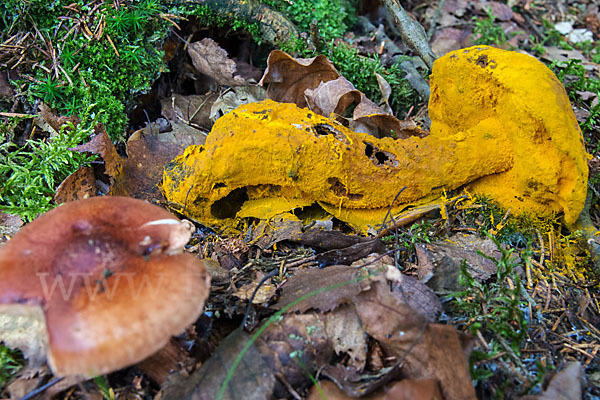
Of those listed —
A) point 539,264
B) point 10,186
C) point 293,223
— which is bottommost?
point 539,264

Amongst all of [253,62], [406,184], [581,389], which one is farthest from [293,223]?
[253,62]

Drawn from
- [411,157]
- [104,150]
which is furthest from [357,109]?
[104,150]

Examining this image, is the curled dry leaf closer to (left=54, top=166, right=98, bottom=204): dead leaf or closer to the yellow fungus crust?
the yellow fungus crust

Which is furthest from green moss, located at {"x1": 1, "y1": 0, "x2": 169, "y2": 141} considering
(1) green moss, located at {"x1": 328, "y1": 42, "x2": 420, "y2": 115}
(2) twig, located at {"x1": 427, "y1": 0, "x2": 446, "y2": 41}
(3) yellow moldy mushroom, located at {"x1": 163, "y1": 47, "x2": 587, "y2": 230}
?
(2) twig, located at {"x1": 427, "y1": 0, "x2": 446, "y2": 41}

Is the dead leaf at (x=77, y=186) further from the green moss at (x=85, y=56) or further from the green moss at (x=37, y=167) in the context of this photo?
the green moss at (x=85, y=56)

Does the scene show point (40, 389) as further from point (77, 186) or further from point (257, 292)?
point (77, 186)

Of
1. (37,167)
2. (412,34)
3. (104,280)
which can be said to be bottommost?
(37,167)

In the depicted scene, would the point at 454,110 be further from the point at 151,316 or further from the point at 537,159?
the point at 151,316
